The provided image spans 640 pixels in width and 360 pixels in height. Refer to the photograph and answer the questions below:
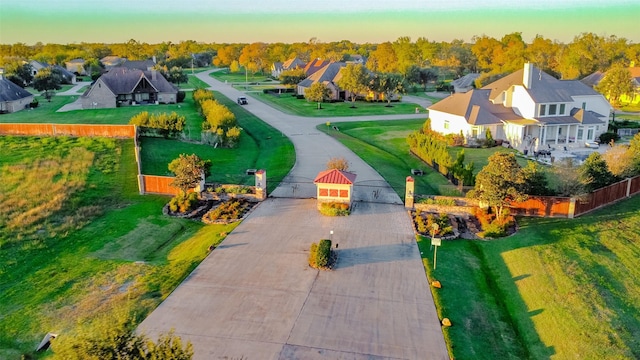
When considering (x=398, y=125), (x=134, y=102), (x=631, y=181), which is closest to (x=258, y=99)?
(x=134, y=102)

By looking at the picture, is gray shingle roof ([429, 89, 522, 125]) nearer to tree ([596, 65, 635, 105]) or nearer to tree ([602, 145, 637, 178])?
tree ([602, 145, 637, 178])

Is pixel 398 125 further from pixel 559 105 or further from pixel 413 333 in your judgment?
pixel 413 333

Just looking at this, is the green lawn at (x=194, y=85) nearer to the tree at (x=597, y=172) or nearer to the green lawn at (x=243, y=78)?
the green lawn at (x=243, y=78)

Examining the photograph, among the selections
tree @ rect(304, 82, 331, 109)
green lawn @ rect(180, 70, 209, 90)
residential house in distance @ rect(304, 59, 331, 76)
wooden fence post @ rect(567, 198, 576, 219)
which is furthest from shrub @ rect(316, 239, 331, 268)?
green lawn @ rect(180, 70, 209, 90)

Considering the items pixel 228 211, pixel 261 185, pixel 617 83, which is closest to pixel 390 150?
pixel 261 185

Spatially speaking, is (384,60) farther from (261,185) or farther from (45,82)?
(261,185)

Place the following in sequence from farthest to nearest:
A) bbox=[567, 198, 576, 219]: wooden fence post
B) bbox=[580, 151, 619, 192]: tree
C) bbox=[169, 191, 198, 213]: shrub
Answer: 1. bbox=[580, 151, 619, 192]: tree
2. bbox=[169, 191, 198, 213]: shrub
3. bbox=[567, 198, 576, 219]: wooden fence post
